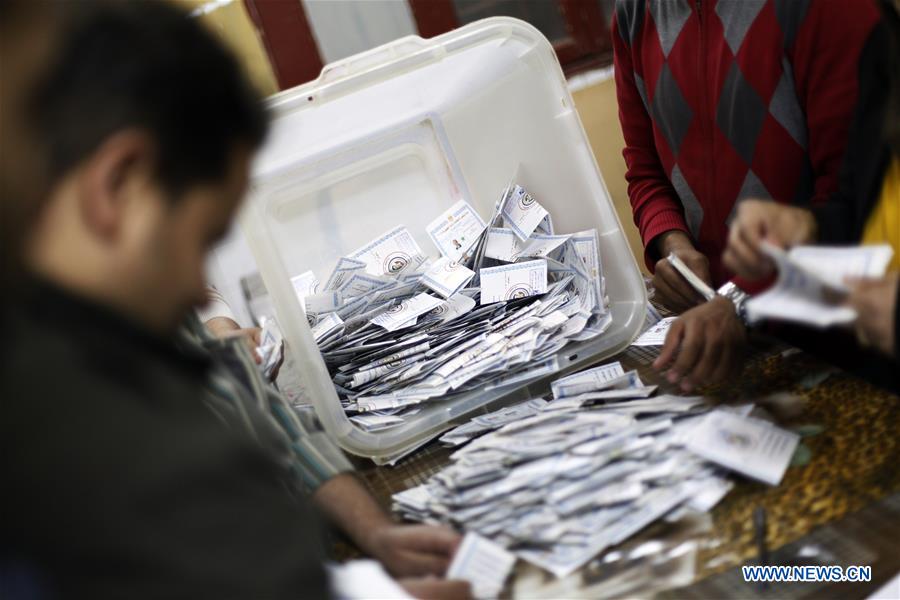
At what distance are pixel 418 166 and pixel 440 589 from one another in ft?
4.19

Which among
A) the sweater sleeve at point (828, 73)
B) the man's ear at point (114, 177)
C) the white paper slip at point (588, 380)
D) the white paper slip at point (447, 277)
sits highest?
the man's ear at point (114, 177)

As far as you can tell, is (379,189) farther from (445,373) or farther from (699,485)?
(699,485)

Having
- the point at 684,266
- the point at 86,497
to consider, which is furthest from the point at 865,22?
the point at 86,497

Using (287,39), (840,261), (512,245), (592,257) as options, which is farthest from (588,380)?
(287,39)

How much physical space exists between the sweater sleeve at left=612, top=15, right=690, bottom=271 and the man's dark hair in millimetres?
1195

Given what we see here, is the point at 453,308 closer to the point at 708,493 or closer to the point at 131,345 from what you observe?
the point at 708,493

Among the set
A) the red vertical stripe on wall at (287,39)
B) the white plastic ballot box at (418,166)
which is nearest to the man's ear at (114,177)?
the white plastic ballot box at (418,166)

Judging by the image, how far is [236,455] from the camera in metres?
0.54

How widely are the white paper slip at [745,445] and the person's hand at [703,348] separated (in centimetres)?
17

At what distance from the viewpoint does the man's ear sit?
1.72 feet

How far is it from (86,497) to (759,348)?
3.65 feet

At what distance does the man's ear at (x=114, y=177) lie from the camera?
20.6 inches

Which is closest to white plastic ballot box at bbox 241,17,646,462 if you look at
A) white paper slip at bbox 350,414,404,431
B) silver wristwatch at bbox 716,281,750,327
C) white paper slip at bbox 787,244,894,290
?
white paper slip at bbox 350,414,404,431

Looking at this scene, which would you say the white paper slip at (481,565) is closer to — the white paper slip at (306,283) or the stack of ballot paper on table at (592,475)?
the stack of ballot paper on table at (592,475)
